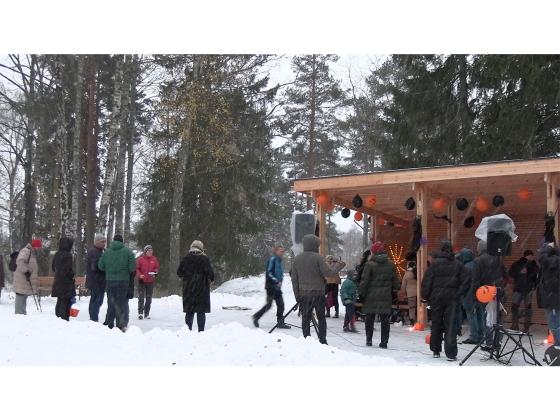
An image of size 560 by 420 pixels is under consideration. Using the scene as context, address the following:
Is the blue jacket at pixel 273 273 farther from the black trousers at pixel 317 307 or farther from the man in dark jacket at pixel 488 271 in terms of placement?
the man in dark jacket at pixel 488 271

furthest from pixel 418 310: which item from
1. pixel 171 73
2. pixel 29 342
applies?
pixel 171 73

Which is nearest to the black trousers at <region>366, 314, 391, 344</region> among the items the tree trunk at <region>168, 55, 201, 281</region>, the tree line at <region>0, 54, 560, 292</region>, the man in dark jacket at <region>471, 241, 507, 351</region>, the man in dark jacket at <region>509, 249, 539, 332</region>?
the man in dark jacket at <region>471, 241, 507, 351</region>

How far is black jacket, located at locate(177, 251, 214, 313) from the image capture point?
9.66m

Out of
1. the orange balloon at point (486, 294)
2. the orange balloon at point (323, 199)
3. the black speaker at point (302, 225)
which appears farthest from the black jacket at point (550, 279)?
the orange balloon at point (323, 199)

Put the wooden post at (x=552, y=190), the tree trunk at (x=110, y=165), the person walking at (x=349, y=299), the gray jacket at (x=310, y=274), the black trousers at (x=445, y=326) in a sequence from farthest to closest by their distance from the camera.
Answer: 1. the tree trunk at (x=110, y=165)
2. the person walking at (x=349, y=299)
3. the wooden post at (x=552, y=190)
4. the gray jacket at (x=310, y=274)
5. the black trousers at (x=445, y=326)

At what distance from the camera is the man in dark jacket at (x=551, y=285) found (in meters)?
9.01

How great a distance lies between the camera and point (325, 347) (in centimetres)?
778

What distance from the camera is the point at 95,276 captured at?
1069cm

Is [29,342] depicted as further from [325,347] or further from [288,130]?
[288,130]

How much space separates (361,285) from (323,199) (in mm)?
4656

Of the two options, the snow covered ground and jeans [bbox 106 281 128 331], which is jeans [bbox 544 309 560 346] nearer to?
the snow covered ground

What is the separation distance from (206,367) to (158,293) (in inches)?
647

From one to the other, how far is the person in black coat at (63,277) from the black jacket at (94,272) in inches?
11.5

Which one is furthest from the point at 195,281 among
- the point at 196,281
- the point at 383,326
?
the point at 383,326
